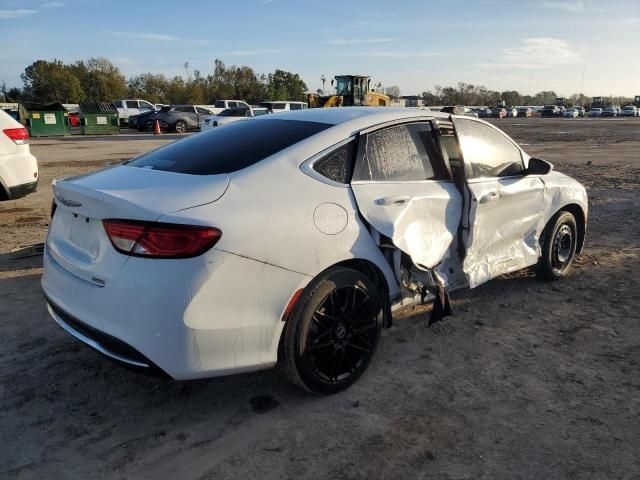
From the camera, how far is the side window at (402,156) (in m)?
3.25

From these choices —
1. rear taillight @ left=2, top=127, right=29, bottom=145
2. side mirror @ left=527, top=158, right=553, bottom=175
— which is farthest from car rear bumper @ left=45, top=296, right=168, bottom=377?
rear taillight @ left=2, top=127, right=29, bottom=145

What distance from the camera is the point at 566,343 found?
3.69 metres

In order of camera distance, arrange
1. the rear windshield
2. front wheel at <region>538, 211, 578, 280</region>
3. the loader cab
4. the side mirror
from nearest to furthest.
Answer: the rear windshield < the side mirror < front wheel at <region>538, 211, 578, 280</region> < the loader cab

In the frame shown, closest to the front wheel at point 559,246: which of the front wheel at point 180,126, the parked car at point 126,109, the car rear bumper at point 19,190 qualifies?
the car rear bumper at point 19,190

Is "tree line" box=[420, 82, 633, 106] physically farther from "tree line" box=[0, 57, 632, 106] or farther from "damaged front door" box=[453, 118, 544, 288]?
"damaged front door" box=[453, 118, 544, 288]

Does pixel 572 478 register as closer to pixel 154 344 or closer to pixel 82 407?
pixel 154 344

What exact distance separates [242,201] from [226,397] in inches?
47.5

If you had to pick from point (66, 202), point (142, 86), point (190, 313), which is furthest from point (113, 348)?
point (142, 86)

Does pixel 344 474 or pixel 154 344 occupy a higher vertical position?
pixel 154 344

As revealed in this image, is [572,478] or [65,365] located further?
[65,365]

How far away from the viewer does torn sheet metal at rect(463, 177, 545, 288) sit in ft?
12.4

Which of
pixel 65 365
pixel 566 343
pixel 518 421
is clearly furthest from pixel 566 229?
pixel 65 365

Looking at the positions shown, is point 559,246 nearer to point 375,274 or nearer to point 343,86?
point 375,274

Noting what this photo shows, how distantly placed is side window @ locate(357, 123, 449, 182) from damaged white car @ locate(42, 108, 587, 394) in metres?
0.01
